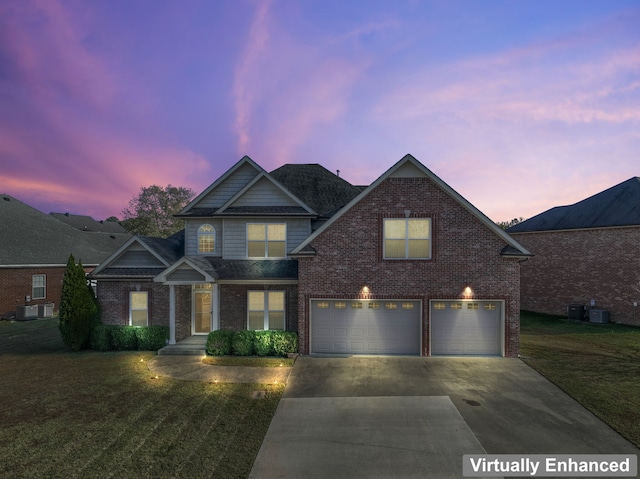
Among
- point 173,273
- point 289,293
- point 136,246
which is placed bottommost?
point 289,293

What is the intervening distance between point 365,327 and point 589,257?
18937mm

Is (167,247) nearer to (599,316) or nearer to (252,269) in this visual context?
(252,269)

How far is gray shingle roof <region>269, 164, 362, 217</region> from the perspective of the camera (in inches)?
739

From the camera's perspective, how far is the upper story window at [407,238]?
1296cm

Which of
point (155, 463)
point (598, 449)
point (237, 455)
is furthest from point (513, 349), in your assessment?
point (155, 463)

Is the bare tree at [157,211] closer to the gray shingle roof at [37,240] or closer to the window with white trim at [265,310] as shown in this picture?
the gray shingle roof at [37,240]

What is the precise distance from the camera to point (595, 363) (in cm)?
1200

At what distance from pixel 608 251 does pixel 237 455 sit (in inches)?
1002

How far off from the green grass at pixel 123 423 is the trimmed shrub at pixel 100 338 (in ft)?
6.80

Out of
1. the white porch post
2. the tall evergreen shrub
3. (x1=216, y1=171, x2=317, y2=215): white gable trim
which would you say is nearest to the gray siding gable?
(x1=216, y1=171, x2=317, y2=215): white gable trim

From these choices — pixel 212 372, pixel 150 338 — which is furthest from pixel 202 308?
pixel 212 372

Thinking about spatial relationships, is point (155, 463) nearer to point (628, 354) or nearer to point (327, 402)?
point (327, 402)

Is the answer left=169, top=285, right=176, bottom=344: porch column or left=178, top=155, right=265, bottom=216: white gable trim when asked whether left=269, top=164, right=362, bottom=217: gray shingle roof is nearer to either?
left=178, top=155, right=265, bottom=216: white gable trim

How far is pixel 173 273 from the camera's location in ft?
44.1
